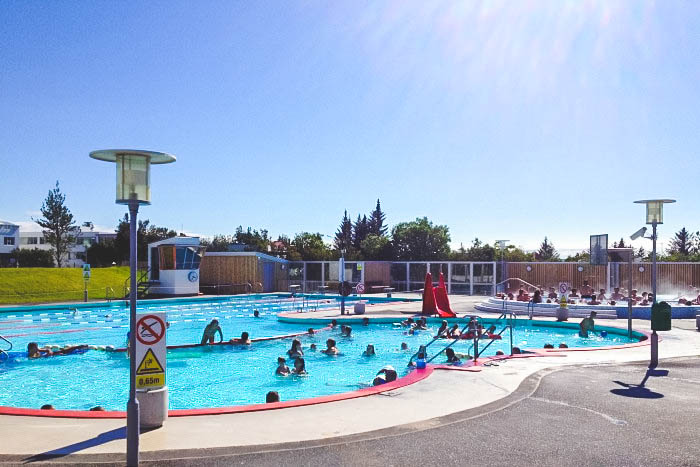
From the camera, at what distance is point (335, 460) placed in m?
6.06

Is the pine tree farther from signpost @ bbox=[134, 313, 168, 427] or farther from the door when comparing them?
signpost @ bbox=[134, 313, 168, 427]

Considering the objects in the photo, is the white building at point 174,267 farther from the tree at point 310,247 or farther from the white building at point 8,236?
the white building at point 8,236

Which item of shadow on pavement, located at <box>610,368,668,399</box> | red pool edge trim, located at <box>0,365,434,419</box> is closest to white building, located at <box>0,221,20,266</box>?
red pool edge trim, located at <box>0,365,434,419</box>

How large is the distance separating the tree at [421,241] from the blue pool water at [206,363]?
3865 centimetres

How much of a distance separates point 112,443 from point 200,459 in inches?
47.0

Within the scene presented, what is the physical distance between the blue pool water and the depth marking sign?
5.30m

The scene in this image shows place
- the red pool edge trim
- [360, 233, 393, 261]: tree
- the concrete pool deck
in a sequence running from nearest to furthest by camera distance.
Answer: the concrete pool deck → the red pool edge trim → [360, 233, 393, 261]: tree

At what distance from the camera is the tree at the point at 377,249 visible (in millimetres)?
65375

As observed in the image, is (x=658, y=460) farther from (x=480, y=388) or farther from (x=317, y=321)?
(x=317, y=321)

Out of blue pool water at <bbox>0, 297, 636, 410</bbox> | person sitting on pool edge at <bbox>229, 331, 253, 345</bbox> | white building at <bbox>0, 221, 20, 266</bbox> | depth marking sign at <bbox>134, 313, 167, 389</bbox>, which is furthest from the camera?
white building at <bbox>0, 221, 20, 266</bbox>

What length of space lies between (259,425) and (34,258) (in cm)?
6581

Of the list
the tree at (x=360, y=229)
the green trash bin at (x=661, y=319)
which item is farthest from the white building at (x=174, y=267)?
the tree at (x=360, y=229)

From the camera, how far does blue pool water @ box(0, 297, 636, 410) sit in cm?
1337

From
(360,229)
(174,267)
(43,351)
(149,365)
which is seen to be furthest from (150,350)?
(360,229)
